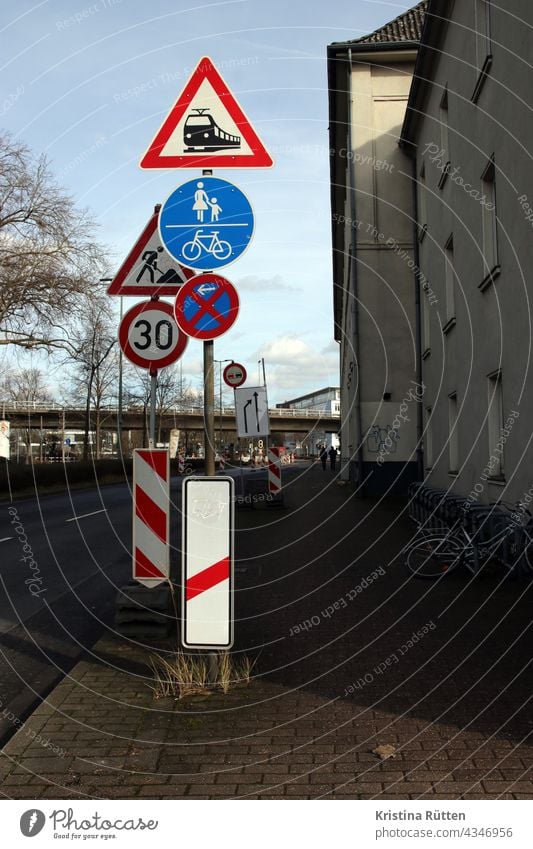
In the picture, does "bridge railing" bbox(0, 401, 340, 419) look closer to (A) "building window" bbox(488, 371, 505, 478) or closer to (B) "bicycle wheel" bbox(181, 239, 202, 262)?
(A) "building window" bbox(488, 371, 505, 478)

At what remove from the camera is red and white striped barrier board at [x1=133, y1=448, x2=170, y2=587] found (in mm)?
6742

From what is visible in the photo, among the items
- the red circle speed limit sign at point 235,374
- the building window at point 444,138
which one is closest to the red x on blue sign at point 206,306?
the red circle speed limit sign at point 235,374

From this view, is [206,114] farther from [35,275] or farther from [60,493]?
[60,493]

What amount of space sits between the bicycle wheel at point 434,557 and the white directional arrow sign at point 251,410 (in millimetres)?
9238

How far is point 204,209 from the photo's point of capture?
5.34 metres

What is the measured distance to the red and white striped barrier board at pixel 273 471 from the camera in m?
21.0

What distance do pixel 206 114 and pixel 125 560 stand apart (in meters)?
8.94

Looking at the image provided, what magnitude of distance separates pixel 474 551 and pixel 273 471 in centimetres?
1205

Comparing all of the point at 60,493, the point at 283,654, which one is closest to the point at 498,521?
the point at 283,654

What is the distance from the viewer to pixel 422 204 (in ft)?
73.6

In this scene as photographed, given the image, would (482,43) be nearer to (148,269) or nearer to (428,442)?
(148,269)

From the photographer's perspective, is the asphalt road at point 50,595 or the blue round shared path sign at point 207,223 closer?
the blue round shared path sign at point 207,223

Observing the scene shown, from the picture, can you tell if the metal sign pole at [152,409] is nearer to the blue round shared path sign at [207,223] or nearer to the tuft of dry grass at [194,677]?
the blue round shared path sign at [207,223]

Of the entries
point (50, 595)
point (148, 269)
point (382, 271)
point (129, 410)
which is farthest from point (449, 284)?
point (129, 410)
